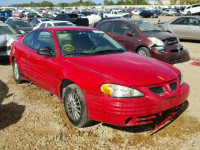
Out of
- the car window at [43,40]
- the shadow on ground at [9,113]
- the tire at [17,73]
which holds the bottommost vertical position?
the shadow on ground at [9,113]

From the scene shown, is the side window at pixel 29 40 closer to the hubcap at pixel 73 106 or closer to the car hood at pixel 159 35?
the hubcap at pixel 73 106

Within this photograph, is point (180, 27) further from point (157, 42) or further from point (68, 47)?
point (68, 47)

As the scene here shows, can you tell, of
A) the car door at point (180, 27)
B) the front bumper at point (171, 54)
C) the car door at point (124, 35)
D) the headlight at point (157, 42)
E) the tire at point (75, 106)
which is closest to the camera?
the tire at point (75, 106)

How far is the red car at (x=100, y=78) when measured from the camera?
10.6ft

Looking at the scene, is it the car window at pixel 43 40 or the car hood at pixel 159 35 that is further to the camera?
the car hood at pixel 159 35

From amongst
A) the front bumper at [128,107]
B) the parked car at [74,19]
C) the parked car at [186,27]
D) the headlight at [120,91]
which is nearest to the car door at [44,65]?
the front bumper at [128,107]

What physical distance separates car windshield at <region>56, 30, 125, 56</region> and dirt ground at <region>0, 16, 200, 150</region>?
3.83 feet

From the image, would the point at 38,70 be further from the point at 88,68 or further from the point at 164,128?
the point at 164,128

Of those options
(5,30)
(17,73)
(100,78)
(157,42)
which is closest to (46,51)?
(100,78)

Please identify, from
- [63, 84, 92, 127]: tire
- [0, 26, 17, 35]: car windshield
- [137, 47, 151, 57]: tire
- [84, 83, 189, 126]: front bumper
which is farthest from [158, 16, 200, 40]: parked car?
[84, 83, 189, 126]: front bumper

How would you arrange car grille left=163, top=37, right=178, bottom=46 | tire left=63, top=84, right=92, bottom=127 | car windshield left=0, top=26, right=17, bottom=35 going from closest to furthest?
tire left=63, top=84, right=92, bottom=127 → car grille left=163, top=37, right=178, bottom=46 → car windshield left=0, top=26, right=17, bottom=35

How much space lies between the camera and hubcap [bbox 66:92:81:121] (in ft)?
12.2

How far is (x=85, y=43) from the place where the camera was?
444 centimetres

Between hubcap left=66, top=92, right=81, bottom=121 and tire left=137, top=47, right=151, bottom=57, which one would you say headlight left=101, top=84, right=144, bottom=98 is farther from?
tire left=137, top=47, right=151, bottom=57
